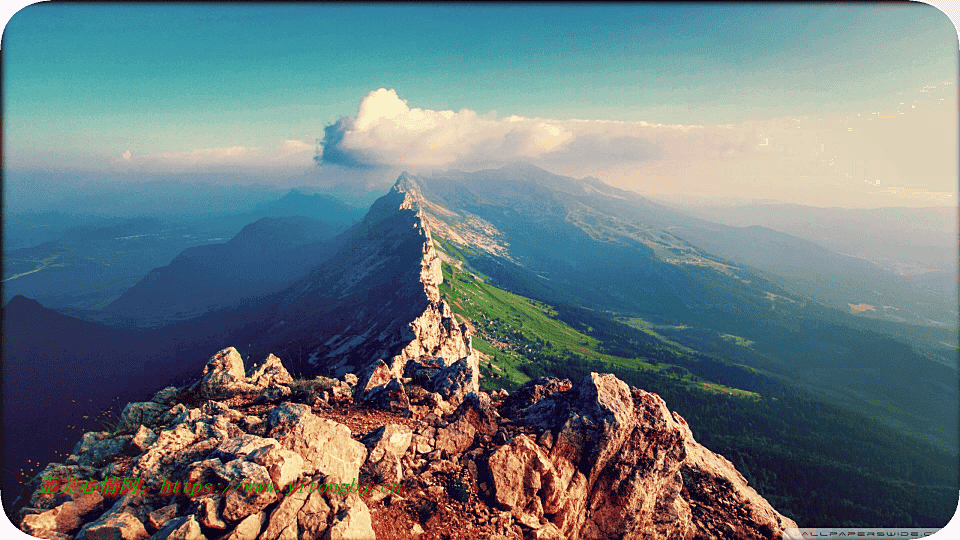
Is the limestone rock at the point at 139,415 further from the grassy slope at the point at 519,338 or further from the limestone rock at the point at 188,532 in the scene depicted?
the grassy slope at the point at 519,338

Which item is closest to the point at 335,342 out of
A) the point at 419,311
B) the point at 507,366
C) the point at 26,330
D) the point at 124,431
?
the point at 419,311

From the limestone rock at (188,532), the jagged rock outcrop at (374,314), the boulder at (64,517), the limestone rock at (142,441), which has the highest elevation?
the limestone rock at (188,532)

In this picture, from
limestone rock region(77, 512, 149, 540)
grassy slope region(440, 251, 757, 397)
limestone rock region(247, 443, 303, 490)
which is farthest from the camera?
grassy slope region(440, 251, 757, 397)

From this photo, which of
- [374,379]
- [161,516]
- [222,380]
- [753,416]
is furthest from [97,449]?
[753,416]

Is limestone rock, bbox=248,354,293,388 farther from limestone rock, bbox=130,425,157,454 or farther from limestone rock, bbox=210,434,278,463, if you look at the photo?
limestone rock, bbox=210,434,278,463

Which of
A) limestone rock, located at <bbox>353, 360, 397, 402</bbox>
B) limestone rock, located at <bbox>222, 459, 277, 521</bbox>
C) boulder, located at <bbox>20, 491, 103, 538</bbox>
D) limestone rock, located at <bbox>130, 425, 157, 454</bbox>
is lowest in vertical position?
limestone rock, located at <bbox>353, 360, 397, 402</bbox>

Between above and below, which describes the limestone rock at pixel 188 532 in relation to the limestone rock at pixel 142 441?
above

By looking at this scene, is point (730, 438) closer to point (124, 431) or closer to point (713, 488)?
point (713, 488)

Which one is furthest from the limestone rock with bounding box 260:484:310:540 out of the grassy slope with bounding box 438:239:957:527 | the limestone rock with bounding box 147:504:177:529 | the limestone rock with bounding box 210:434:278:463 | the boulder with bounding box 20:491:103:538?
the grassy slope with bounding box 438:239:957:527

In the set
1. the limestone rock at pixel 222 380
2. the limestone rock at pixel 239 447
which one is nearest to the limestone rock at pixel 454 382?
the limestone rock at pixel 239 447
